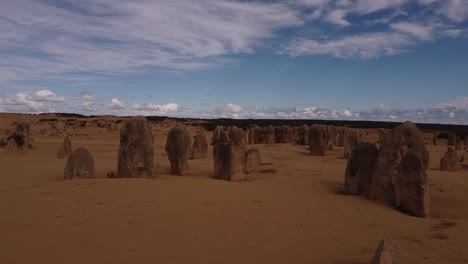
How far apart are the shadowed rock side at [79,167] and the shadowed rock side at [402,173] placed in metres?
6.25

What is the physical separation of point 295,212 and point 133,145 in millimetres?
4987

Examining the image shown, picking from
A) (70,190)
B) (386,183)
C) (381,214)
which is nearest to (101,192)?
(70,190)

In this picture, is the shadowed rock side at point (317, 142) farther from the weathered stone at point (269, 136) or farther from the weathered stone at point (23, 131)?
the weathered stone at point (23, 131)

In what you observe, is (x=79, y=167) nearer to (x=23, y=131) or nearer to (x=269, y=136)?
(x=23, y=131)

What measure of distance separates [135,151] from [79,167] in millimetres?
1315

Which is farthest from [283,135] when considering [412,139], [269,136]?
[412,139]

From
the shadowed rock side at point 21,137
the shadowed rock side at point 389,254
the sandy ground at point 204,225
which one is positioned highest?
the shadowed rock side at point 21,137

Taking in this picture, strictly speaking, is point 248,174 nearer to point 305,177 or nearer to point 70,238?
point 305,177

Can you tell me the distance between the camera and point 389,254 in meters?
4.09

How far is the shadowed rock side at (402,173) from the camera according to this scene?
309 inches

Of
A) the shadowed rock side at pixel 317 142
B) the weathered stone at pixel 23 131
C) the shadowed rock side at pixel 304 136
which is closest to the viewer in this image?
the weathered stone at pixel 23 131

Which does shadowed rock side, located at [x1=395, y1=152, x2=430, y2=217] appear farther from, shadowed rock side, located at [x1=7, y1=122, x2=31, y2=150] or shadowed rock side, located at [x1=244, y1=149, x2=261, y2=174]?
shadowed rock side, located at [x1=7, y1=122, x2=31, y2=150]

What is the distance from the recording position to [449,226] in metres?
6.74

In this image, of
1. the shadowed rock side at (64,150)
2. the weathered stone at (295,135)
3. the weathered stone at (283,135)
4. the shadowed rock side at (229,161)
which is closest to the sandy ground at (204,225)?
the shadowed rock side at (229,161)
